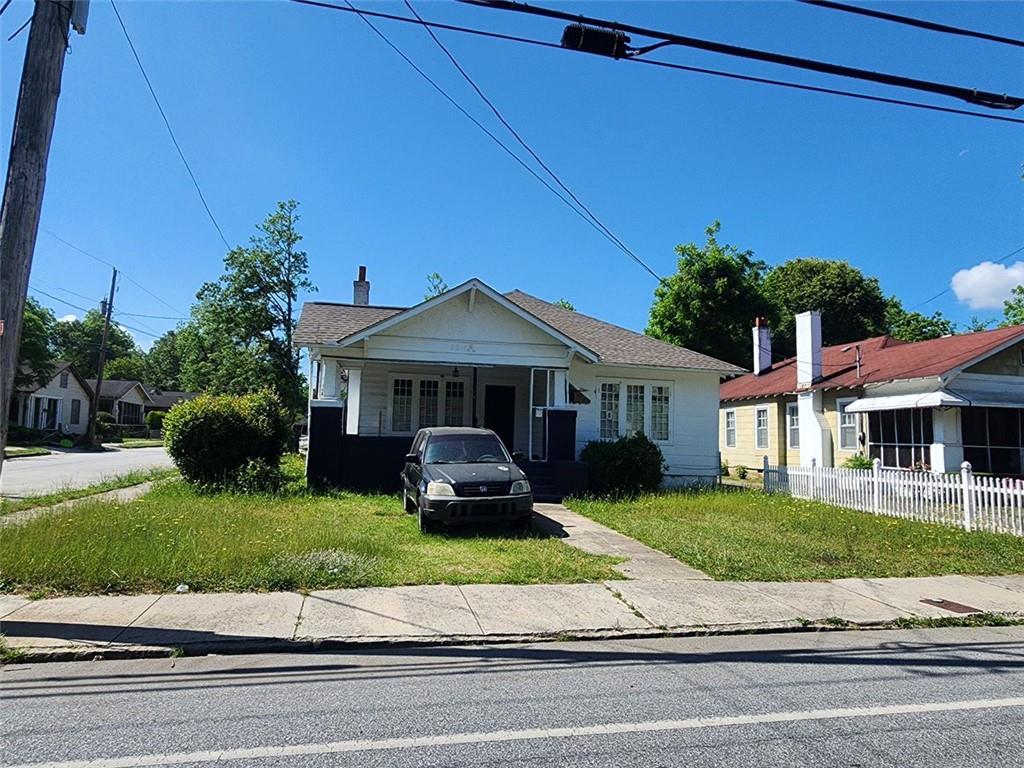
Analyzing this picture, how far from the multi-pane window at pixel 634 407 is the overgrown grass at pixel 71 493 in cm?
1395

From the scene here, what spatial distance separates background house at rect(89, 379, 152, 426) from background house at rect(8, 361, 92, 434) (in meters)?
4.48

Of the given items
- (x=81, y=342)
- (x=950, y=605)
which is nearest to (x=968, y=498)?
(x=950, y=605)

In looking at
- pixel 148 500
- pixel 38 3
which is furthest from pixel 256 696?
pixel 148 500

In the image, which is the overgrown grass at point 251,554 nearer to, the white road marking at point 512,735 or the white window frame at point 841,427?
the white road marking at point 512,735

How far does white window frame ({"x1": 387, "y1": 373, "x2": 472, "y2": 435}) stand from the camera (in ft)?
59.5

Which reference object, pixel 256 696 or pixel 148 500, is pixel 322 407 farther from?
pixel 256 696

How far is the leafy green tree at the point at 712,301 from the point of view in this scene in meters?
33.8

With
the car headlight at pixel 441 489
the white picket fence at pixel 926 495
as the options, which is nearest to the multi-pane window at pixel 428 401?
the car headlight at pixel 441 489

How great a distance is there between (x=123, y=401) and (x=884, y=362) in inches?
2499

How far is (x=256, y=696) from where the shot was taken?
14.5 ft

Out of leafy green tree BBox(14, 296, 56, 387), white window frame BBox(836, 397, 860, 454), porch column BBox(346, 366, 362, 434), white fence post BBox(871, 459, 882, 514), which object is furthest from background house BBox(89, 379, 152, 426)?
white fence post BBox(871, 459, 882, 514)


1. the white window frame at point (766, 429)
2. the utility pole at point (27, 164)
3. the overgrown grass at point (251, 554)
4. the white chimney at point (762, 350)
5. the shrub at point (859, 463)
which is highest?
the white chimney at point (762, 350)

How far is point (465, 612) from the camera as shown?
6.50 metres

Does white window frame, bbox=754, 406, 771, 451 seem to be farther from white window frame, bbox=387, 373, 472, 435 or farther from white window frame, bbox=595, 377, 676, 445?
white window frame, bbox=387, 373, 472, 435
